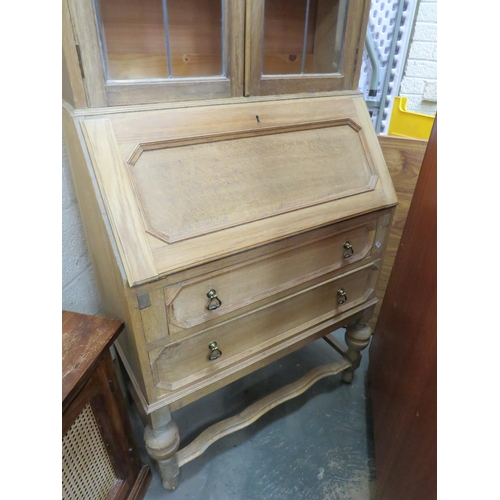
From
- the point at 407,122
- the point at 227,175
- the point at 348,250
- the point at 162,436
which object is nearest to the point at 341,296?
the point at 348,250

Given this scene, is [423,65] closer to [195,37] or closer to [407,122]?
[407,122]

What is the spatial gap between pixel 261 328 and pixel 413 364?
434mm

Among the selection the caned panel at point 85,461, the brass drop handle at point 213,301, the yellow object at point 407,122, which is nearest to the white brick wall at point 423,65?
the yellow object at point 407,122

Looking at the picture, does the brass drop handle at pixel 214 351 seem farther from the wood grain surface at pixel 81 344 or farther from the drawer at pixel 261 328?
the wood grain surface at pixel 81 344

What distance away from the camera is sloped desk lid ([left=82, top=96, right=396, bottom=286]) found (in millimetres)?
788

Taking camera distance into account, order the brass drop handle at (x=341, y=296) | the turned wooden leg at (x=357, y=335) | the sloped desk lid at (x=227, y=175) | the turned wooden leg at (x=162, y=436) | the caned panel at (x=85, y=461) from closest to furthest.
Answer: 1. the sloped desk lid at (x=227, y=175)
2. the caned panel at (x=85, y=461)
3. the turned wooden leg at (x=162, y=436)
4. the brass drop handle at (x=341, y=296)
5. the turned wooden leg at (x=357, y=335)

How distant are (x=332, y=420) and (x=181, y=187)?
4.00ft

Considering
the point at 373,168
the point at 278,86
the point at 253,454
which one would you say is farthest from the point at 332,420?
the point at 278,86

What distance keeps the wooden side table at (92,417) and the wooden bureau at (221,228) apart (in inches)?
3.3

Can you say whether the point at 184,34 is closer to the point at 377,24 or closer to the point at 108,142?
the point at 108,142

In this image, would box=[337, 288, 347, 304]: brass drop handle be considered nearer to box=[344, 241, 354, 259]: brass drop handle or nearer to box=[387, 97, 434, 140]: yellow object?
box=[344, 241, 354, 259]: brass drop handle

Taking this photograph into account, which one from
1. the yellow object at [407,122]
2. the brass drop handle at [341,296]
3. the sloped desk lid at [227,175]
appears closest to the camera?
the sloped desk lid at [227,175]

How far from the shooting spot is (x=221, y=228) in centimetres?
86

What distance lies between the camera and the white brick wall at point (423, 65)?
1838 millimetres
